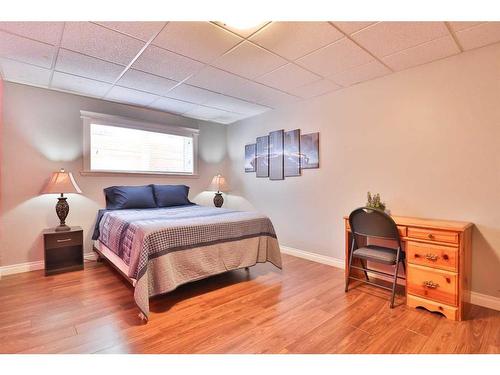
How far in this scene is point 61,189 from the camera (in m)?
2.99

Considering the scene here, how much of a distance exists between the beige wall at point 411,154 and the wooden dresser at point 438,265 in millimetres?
260

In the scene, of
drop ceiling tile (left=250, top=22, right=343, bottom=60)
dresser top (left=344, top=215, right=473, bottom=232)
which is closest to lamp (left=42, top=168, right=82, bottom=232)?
Answer: drop ceiling tile (left=250, top=22, right=343, bottom=60)

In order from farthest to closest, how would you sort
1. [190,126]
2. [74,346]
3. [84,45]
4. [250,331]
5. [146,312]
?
[190,126] → [84,45] → [146,312] → [250,331] → [74,346]

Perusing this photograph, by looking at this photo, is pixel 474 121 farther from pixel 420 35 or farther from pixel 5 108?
pixel 5 108

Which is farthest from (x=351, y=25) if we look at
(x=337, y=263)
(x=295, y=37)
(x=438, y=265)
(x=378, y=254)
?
(x=337, y=263)

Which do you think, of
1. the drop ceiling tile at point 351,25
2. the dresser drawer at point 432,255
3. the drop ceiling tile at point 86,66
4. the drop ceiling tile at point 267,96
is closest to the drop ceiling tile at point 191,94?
the drop ceiling tile at point 267,96

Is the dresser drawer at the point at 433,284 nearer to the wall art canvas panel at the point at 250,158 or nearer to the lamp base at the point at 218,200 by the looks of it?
the wall art canvas panel at the point at 250,158

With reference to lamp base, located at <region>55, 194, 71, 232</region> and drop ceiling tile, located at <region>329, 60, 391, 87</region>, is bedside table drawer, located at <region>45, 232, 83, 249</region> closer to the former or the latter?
lamp base, located at <region>55, 194, 71, 232</region>

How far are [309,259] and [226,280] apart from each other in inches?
53.0

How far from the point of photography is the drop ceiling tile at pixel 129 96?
3259 millimetres

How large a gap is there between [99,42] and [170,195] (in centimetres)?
229

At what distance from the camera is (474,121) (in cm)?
224
